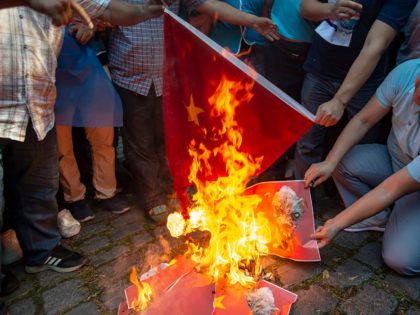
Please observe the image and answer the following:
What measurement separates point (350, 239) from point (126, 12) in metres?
2.77

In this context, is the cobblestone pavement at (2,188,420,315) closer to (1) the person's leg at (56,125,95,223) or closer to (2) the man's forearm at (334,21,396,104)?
(1) the person's leg at (56,125,95,223)

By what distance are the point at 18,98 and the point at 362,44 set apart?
2927 millimetres

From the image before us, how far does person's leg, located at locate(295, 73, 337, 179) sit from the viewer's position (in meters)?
3.88

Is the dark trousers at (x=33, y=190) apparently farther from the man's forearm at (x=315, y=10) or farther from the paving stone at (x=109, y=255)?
the man's forearm at (x=315, y=10)

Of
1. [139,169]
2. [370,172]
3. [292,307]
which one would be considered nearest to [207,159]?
[139,169]

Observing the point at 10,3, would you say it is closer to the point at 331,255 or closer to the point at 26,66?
the point at 26,66

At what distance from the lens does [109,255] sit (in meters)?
3.39

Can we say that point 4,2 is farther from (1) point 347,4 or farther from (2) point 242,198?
(1) point 347,4

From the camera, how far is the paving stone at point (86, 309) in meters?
2.79

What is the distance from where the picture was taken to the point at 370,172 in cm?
368

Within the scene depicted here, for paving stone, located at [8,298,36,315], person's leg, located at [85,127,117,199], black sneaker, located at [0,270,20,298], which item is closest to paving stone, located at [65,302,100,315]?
paving stone, located at [8,298,36,315]

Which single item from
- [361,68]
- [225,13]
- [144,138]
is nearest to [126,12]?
[225,13]

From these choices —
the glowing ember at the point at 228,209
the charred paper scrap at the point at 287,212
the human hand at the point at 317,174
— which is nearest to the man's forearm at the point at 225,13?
the glowing ember at the point at 228,209

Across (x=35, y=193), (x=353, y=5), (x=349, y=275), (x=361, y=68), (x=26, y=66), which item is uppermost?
(x=353, y=5)
